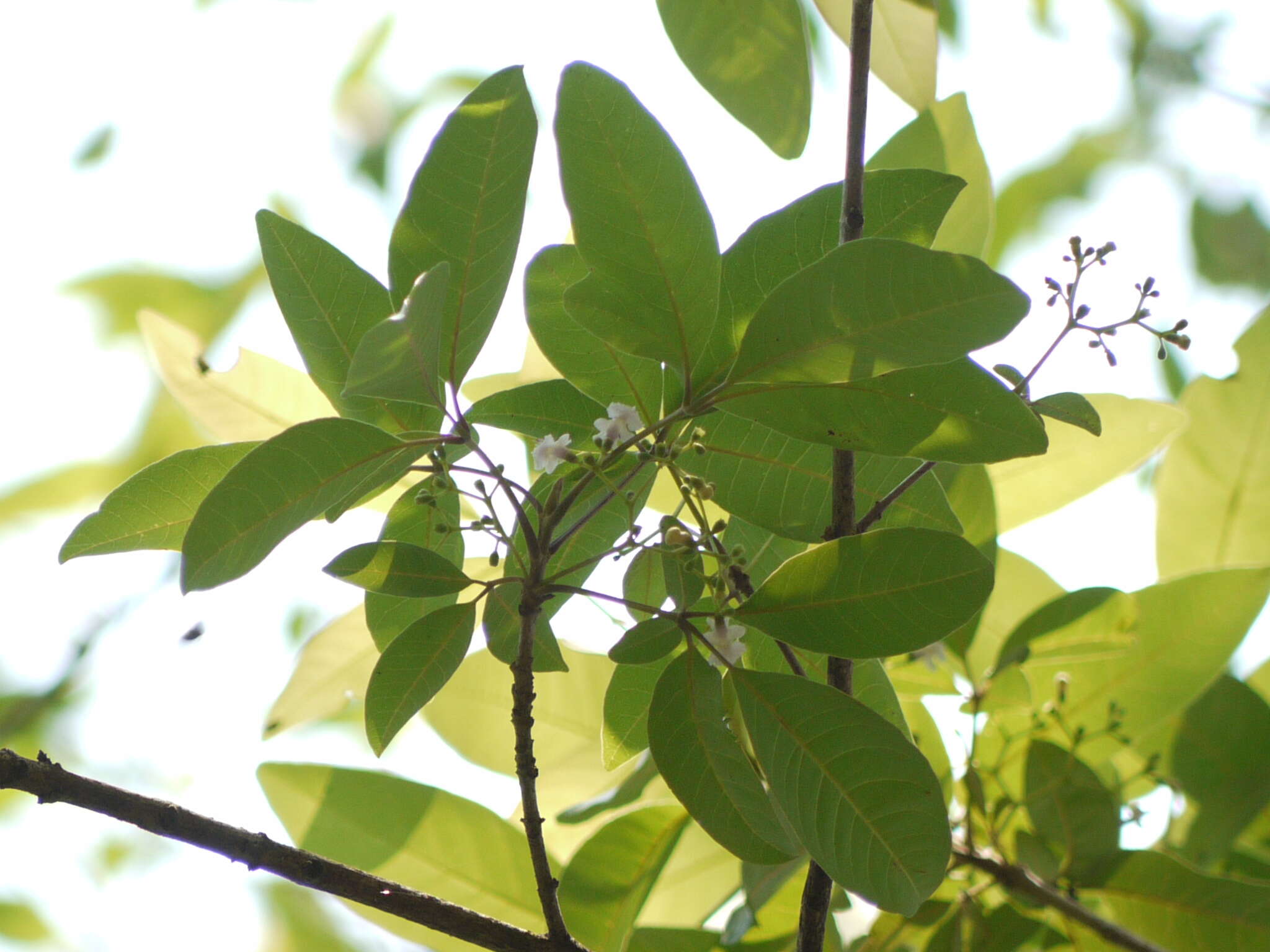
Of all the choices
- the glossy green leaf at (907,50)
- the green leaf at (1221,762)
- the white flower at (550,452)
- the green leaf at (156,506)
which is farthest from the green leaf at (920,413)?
the green leaf at (1221,762)

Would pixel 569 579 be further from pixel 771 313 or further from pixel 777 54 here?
pixel 777 54

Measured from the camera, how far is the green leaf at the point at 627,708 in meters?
0.81

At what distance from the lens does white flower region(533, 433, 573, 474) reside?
27.7 inches

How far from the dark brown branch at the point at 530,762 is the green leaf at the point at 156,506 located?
227mm

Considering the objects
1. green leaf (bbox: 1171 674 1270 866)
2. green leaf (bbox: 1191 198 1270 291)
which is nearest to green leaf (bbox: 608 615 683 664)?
green leaf (bbox: 1171 674 1270 866)

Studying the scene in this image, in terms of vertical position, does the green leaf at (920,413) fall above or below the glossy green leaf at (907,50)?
below

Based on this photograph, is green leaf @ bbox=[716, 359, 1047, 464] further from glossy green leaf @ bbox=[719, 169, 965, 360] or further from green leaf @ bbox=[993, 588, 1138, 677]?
green leaf @ bbox=[993, 588, 1138, 677]

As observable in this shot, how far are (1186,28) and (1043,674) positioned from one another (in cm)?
182

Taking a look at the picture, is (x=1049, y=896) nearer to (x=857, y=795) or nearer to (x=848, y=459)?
(x=857, y=795)

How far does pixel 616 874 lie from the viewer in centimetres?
99

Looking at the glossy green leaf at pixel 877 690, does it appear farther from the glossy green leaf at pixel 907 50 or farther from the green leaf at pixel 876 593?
the glossy green leaf at pixel 907 50

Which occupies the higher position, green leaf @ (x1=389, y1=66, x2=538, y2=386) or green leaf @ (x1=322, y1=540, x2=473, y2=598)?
green leaf @ (x1=389, y1=66, x2=538, y2=386)

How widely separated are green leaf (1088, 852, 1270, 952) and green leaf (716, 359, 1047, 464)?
2.25ft

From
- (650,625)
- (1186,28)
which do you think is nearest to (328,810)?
(650,625)
